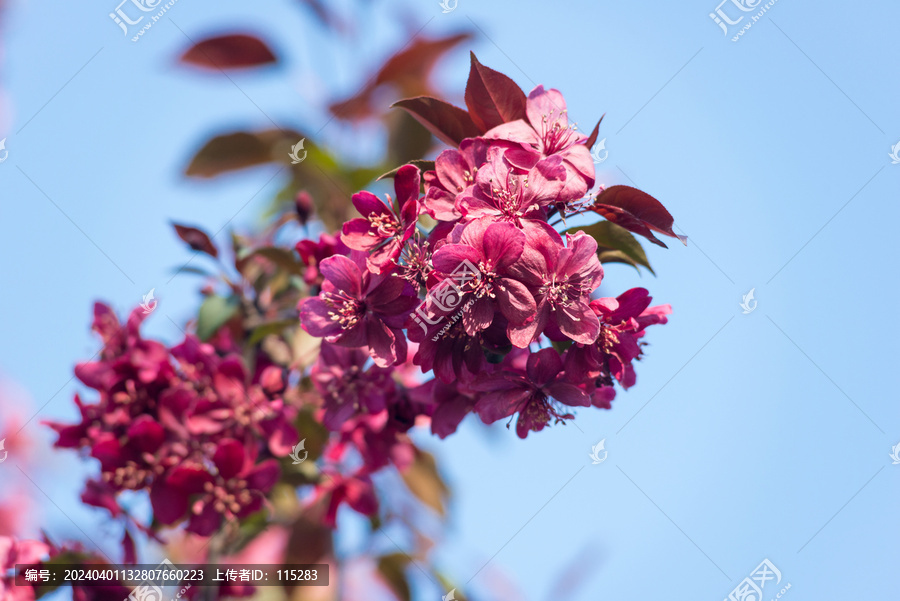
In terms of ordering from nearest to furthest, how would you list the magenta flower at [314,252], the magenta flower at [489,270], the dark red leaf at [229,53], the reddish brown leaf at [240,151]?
the magenta flower at [489,270]
the magenta flower at [314,252]
the reddish brown leaf at [240,151]
the dark red leaf at [229,53]

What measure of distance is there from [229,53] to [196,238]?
35.8 inches

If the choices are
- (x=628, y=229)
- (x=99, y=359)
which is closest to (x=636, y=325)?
(x=628, y=229)

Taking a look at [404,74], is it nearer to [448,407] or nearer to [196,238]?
[196,238]

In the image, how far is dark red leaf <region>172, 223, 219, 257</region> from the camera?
6.73 ft

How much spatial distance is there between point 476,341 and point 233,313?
99 centimetres

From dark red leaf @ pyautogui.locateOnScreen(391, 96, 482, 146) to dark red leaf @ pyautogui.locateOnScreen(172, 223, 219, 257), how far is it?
35.0 inches

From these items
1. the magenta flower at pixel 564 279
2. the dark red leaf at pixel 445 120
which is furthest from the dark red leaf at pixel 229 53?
the magenta flower at pixel 564 279

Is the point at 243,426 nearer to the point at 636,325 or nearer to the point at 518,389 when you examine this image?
the point at 518,389

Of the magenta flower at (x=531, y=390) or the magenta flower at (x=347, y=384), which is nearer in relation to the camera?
the magenta flower at (x=531, y=390)

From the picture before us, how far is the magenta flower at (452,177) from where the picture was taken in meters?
1.37

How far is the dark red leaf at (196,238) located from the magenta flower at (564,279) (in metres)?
1.21

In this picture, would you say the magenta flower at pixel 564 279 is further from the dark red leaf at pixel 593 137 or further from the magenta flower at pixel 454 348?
the dark red leaf at pixel 593 137

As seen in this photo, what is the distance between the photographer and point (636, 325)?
1.44 metres

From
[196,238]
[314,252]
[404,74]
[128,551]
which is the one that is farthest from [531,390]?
[404,74]
